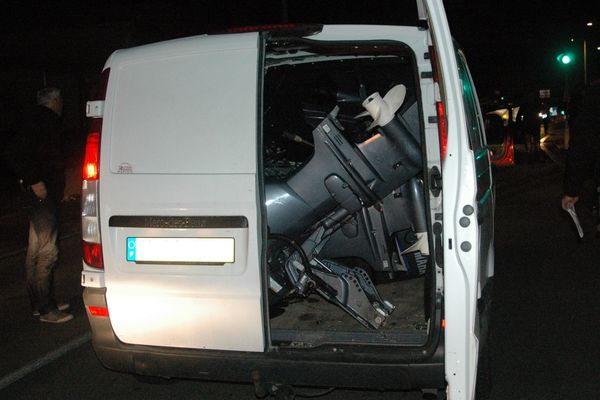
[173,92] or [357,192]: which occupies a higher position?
[173,92]

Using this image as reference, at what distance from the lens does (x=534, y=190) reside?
42.4 feet

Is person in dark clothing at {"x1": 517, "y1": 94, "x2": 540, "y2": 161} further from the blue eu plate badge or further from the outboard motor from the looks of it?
the blue eu plate badge

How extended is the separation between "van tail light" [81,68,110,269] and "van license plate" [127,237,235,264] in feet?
0.68

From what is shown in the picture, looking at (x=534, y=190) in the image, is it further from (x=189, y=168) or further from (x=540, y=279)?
(x=189, y=168)

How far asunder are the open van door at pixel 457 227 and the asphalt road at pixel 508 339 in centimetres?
127

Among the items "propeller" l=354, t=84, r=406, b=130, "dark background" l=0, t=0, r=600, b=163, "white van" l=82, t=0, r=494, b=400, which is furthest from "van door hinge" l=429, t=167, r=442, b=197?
"dark background" l=0, t=0, r=600, b=163

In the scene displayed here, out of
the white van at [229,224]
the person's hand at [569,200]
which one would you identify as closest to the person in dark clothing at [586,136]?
the person's hand at [569,200]

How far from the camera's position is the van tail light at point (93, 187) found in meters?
3.62

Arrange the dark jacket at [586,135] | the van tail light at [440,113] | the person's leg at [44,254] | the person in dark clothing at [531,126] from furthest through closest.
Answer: the person in dark clothing at [531,126] → the person's leg at [44,254] → the dark jacket at [586,135] → the van tail light at [440,113]

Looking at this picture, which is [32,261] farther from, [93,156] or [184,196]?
[184,196]

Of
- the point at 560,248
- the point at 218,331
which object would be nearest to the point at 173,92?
the point at 218,331

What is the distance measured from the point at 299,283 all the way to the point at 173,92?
138 centimetres

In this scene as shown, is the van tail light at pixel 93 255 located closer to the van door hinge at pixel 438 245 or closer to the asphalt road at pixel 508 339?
the asphalt road at pixel 508 339

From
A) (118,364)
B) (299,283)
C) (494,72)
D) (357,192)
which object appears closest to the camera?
(118,364)
